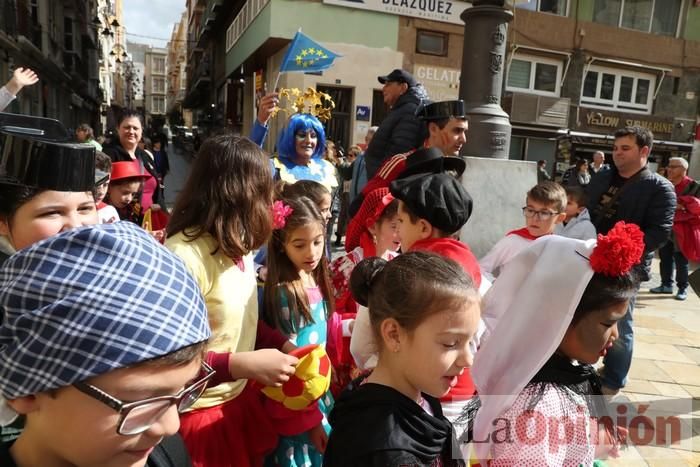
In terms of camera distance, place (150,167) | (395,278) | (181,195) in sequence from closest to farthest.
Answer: (395,278), (181,195), (150,167)

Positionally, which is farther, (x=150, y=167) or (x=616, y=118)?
(x=616, y=118)

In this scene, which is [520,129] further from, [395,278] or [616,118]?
[395,278]

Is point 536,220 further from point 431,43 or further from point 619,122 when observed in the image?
point 619,122

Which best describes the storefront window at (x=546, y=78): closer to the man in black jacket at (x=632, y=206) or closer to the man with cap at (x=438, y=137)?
the man in black jacket at (x=632, y=206)

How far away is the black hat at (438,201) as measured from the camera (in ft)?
6.96

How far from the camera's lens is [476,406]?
6.34 feet

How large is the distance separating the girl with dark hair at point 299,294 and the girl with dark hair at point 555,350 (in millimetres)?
704

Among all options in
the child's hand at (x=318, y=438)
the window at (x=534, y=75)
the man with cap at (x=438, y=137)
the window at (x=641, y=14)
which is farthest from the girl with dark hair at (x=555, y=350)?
the window at (x=641, y=14)

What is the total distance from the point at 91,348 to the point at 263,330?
4.18 feet

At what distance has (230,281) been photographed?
1747 millimetres

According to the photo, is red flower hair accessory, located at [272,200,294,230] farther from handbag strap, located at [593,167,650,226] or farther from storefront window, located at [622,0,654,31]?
storefront window, located at [622,0,654,31]

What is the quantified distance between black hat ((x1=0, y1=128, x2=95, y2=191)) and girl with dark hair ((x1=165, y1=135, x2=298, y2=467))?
0.37 metres

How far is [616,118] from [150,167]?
56.6 ft

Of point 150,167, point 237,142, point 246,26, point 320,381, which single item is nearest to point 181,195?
point 237,142
